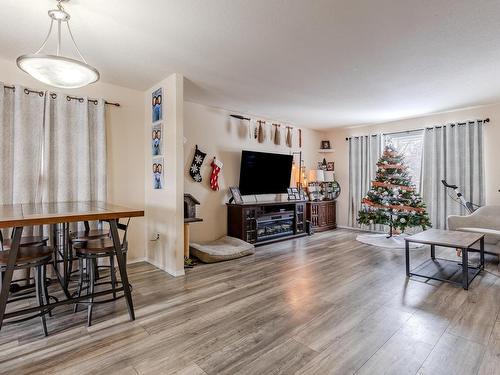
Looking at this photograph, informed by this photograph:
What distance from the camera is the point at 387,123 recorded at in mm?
5844

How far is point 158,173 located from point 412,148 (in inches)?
197

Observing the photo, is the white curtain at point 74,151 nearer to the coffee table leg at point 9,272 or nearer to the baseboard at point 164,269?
the baseboard at point 164,269

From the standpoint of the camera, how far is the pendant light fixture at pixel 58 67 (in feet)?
5.73

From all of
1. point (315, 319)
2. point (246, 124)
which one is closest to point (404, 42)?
point (315, 319)

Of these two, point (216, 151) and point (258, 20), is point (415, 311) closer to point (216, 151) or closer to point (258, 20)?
point (258, 20)

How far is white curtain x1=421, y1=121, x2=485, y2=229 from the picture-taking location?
4.64 m

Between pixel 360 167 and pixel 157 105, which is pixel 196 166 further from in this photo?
pixel 360 167

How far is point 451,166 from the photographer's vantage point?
4.93 metres

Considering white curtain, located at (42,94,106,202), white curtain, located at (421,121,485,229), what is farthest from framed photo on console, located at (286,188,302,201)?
white curtain, located at (42,94,106,202)

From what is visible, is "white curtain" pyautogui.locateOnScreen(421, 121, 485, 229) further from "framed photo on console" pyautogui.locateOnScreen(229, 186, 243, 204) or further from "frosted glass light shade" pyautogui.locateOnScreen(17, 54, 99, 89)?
"frosted glass light shade" pyautogui.locateOnScreen(17, 54, 99, 89)

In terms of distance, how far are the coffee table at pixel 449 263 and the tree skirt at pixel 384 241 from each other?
0.93 metres

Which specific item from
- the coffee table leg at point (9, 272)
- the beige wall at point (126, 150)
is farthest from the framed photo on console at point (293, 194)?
the coffee table leg at point (9, 272)

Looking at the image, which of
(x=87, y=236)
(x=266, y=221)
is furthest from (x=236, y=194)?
(x=87, y=236)

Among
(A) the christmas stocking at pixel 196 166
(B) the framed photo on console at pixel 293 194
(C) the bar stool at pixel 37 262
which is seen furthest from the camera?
(B) the framed photo on console at pixel 293 194
